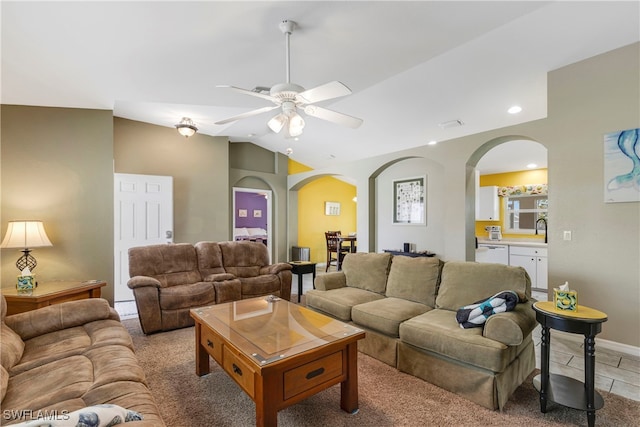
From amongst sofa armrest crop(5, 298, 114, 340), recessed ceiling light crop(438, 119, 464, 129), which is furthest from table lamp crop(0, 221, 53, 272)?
recessed ceiling light crop(438, 119, 464, 129)

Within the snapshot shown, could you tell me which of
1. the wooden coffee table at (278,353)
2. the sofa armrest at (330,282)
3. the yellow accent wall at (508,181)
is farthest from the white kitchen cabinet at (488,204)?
the wooden coffee table at (278,353)

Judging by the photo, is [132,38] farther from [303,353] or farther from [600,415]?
[600,415]

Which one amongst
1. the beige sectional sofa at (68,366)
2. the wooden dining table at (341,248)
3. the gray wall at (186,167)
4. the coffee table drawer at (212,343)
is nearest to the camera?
the beige sectional sofa at (68,366)

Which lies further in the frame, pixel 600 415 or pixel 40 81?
pixel 40 81

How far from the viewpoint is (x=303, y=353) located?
1.76 metres

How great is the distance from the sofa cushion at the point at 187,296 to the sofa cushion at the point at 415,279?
2166 mm

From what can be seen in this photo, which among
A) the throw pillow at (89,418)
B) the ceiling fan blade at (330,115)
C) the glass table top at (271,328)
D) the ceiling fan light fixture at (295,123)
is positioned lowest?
the glass table top at (271,328)

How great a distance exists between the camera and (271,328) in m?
2.18

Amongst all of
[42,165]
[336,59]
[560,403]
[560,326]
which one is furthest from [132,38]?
[560,403]

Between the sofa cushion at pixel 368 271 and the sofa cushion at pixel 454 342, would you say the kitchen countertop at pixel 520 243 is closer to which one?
the sofa cushion at pixel 368 271

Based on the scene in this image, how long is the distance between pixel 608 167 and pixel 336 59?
2.81m

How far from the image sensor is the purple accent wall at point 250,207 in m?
7.86

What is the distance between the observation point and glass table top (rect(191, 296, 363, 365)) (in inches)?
71.7

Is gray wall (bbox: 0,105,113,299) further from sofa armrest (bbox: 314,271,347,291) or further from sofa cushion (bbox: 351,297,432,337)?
sofa cushion (bbox: 351,297,432,337)
